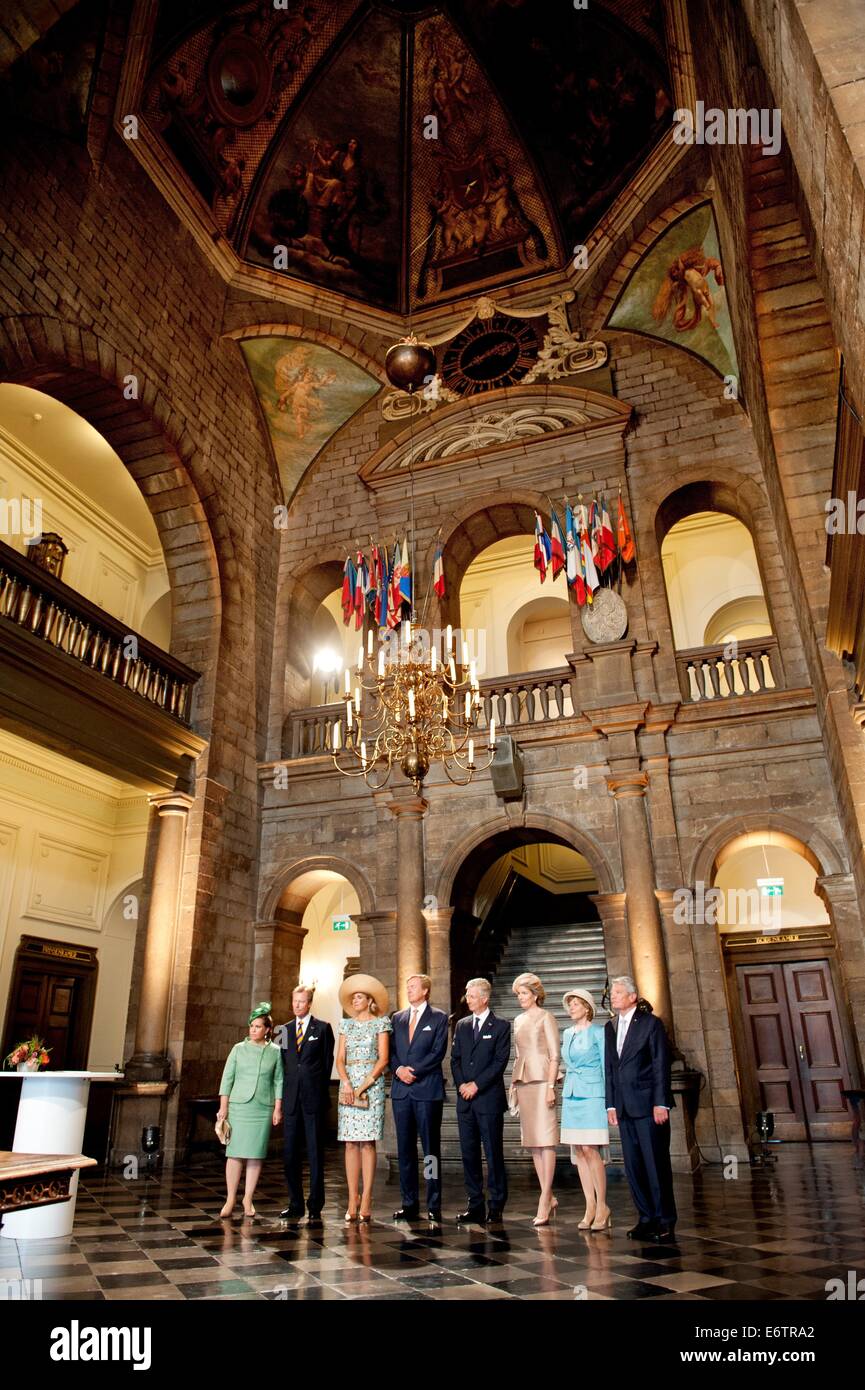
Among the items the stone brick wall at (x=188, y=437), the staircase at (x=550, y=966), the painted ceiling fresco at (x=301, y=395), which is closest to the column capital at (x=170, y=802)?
the stone brick wall at (x=188, y=437)

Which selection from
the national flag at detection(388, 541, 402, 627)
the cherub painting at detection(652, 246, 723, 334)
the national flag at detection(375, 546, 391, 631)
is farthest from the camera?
the cherub painting at detection(652, 246, 723, 334)

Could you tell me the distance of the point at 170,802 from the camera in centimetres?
1006

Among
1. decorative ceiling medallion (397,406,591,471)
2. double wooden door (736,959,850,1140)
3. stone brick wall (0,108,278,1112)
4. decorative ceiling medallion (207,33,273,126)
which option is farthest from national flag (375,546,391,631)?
double wooden door (736,959,850,1140)

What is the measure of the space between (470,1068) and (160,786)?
225 inches

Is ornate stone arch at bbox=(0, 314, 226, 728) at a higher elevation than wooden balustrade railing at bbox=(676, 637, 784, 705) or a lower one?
higher

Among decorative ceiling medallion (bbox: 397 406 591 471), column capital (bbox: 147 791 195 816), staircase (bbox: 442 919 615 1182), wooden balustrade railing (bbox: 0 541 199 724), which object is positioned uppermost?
decorative ceiling medallion (bbox: 397 406 591 471)

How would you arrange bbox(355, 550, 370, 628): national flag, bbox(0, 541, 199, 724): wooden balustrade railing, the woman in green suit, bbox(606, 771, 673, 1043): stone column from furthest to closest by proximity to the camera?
bbox(355, 550, 370, 628): national flag, bbox(606, 771, 673, 1043): stone column, bbox(0, 541, 199, 724): wooden balustrade railing, the woman in green suit

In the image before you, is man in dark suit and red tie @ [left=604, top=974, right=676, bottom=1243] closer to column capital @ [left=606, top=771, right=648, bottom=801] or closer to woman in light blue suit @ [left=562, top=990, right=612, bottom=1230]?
woman in light blue suit @ [left=562, top=990, right=612, bottom=1230]

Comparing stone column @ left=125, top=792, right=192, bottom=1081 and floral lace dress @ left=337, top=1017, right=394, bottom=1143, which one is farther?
stone column @ left=125, top=792, right=192, bottom=1081

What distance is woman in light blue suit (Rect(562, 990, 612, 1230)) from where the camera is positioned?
506cm

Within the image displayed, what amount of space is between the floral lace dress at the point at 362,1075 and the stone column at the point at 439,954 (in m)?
4.30

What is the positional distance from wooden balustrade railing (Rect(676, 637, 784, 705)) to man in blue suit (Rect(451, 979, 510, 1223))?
565cm

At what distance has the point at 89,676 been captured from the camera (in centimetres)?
879
